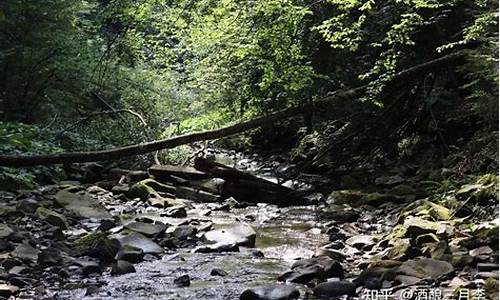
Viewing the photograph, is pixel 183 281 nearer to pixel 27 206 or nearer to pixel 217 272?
pixel 217 272

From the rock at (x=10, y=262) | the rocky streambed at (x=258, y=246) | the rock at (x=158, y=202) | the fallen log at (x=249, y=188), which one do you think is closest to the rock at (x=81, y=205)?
the rocky streambed at (x=258, y=246)

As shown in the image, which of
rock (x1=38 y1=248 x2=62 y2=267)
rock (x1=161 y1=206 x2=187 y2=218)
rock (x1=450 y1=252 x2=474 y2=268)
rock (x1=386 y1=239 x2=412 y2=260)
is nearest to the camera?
rock (x1=450 y1=252 x2=474 y2=268)

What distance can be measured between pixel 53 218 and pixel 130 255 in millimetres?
2105

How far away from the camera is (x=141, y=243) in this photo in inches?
269

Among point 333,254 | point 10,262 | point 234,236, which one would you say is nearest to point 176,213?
point 234,236

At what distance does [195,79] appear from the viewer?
49.2ft

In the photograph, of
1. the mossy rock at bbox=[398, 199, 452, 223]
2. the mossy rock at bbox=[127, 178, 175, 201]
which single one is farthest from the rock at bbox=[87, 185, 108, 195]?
the mossy rock at bbox=[398, 199, 452, 223]

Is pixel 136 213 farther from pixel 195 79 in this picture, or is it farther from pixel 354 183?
pixel 195 79

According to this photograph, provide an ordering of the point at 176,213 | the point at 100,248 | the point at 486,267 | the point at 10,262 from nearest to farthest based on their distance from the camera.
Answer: the point at 486,267, the point at 10,262, the point at 100,248, the point at 176,213

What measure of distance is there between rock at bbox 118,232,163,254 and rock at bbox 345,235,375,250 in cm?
227

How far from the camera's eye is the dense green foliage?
781cm

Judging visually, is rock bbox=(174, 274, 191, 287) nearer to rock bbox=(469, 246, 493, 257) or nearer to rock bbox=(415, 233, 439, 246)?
rock bbox=(415, 233, 439, 246)

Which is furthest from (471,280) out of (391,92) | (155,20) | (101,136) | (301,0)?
(101,136)

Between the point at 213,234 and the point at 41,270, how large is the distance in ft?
7.89
